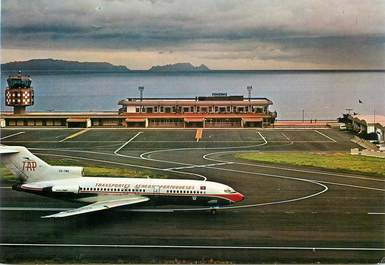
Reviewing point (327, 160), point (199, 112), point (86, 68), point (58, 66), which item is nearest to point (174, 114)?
point (199, 112)

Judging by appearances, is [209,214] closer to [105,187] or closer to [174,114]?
[105,187]

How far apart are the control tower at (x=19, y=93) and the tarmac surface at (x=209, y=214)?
1.63 m

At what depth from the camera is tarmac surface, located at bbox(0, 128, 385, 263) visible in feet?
62.7

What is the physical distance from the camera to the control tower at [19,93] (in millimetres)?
22016

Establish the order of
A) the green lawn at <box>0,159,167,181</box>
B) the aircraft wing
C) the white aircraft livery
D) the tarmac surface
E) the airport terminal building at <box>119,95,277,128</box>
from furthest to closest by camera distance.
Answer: the airport terminal building at <box>119,95,277,128</box> < the green lawn at <box>0,159,167,181</box> < the white aircraft livery < the aircraft wing < the tarmac surface

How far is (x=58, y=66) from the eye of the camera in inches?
845

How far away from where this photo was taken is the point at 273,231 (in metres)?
20.0

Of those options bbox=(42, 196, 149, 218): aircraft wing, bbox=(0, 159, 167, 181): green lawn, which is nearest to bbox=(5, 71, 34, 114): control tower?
bbox=(0, 159, 167, 181): green lawn

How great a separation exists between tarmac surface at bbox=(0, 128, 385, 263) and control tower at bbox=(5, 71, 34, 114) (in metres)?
1.63

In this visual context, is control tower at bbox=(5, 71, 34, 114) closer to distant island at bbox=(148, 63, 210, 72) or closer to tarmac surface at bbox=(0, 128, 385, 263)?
tarmac surface at bbox=(0, 128, 385, 263)

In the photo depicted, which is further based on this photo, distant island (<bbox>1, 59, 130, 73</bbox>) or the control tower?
the control tower

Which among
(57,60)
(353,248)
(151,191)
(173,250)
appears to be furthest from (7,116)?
(353,248)

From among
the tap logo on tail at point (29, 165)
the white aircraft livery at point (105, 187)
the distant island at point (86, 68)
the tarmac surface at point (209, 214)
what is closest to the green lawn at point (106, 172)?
the tarmac surface at point (209, 214)

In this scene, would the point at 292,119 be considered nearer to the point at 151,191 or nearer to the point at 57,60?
the point at 151,191
